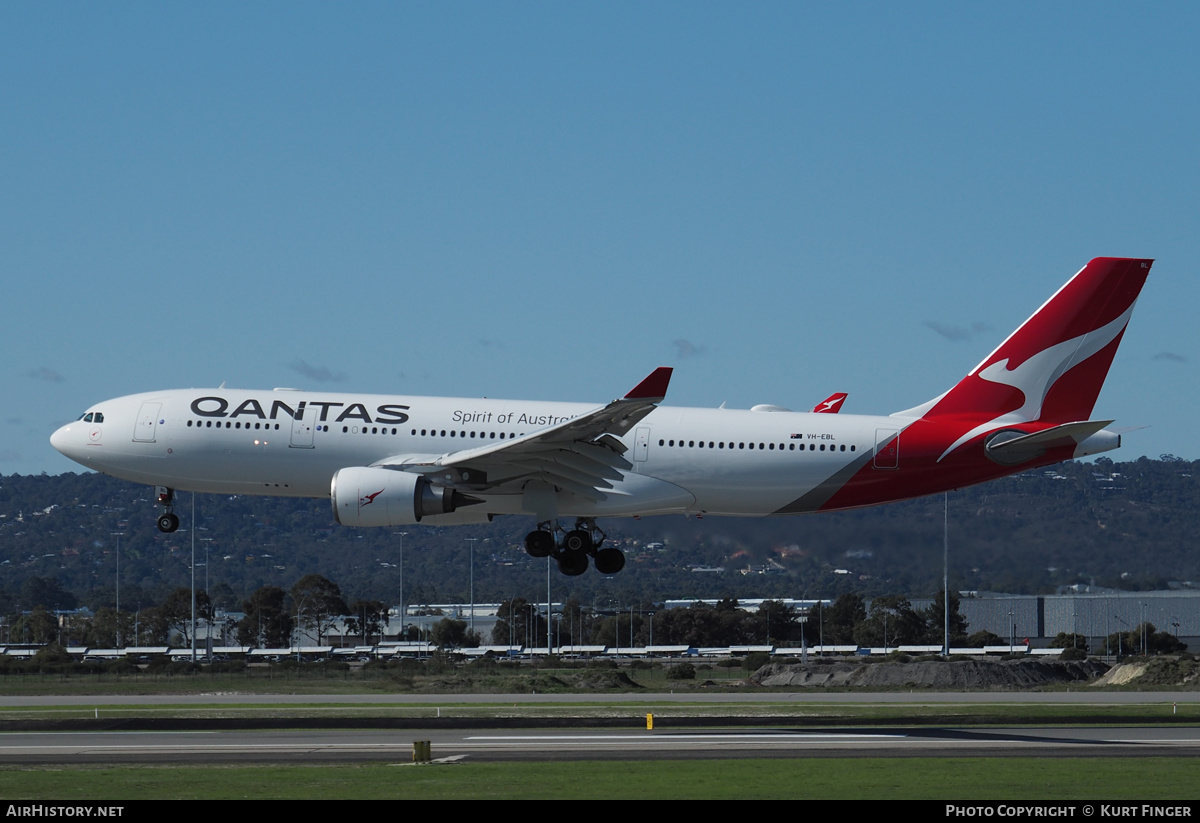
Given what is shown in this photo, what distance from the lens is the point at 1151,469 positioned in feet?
242

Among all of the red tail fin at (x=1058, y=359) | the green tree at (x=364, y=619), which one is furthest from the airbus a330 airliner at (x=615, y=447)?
the green tree at (x=364, y=619)

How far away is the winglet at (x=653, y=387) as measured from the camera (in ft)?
109

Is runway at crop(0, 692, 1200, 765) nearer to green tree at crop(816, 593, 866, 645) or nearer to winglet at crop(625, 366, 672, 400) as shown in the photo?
winglet at crop(625, 366, 672, 400)

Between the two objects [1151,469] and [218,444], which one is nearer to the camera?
[218,444]

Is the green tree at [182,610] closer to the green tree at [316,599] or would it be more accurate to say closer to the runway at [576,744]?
the green tree at [316,599]

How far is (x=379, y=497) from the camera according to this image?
124 feet

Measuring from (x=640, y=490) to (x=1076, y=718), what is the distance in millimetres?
14119

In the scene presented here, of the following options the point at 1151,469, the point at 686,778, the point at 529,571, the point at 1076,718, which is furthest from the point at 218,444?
the point at 529,571

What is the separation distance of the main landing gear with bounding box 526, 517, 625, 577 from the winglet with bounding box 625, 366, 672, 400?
7.12 metres

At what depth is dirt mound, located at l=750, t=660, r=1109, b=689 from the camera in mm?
61744
